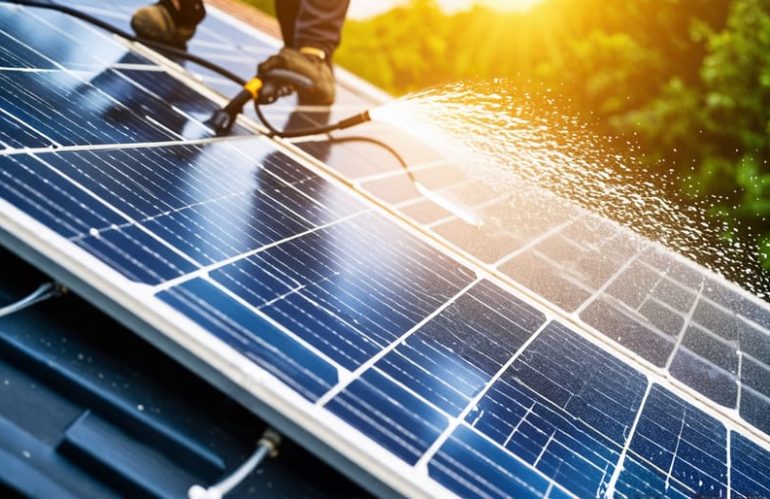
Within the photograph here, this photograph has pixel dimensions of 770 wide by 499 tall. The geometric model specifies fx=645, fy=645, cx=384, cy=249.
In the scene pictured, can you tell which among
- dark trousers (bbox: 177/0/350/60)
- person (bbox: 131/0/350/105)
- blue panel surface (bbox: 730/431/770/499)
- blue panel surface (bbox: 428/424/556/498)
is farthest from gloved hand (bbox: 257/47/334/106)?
blue panel surface (bbox: 730/431/770/499)

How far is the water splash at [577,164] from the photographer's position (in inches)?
95.7

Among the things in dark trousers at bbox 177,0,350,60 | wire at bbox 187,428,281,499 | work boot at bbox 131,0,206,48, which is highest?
dark trousers at bbox 177,0,350,60

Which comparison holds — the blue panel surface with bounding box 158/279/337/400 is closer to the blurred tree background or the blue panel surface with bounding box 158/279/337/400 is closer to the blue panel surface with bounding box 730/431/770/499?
the blue panel surface with bounding box 730/431/770/499

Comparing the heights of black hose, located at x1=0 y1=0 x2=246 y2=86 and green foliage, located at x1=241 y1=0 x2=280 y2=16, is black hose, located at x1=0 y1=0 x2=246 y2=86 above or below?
above

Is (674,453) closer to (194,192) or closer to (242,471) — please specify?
(242,471)

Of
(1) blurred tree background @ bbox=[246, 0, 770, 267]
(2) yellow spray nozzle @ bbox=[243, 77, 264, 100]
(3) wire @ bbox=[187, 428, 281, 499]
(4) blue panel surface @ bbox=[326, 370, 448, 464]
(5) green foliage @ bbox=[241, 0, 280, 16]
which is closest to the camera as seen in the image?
(3) wire @ bbox=[187, 428, 281, 499]

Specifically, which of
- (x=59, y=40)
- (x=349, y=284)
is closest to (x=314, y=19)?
(x=59, y=40)

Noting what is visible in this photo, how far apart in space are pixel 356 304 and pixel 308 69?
6.04 ft

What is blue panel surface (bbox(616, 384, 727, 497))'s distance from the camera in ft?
4.91

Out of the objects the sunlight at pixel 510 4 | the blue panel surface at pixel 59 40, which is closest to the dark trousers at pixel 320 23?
the blue panel surface at pixel 59 40

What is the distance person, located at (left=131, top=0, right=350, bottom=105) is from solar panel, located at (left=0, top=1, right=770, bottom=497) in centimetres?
37

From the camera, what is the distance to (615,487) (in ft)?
4.64

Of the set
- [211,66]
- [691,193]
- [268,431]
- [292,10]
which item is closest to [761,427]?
[691,193]

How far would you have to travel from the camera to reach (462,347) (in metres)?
1.68
